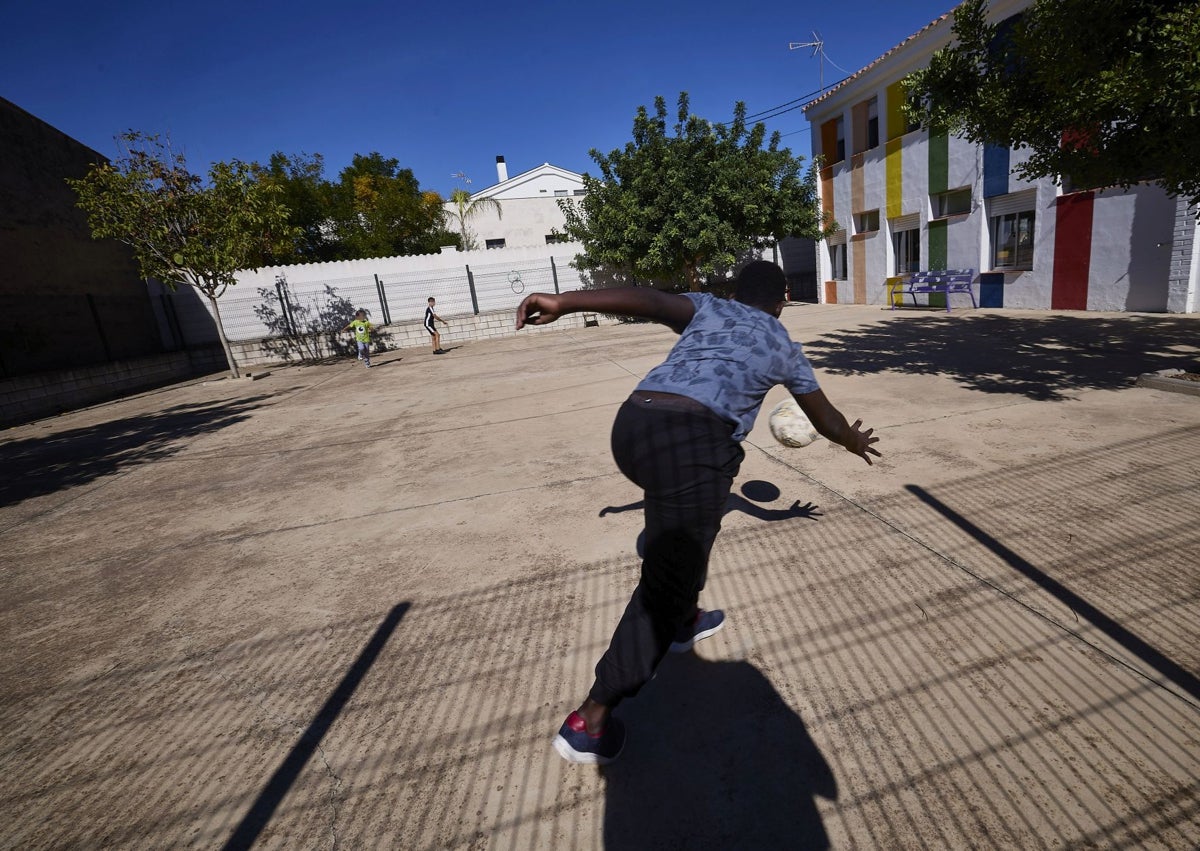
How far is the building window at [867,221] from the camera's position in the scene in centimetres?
1847

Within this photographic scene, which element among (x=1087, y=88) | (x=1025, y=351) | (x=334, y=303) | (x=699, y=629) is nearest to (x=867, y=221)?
(x=1025, y=351)

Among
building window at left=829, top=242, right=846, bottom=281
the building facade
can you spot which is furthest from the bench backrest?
building window at left=829, top=242, right=846, bottom=281

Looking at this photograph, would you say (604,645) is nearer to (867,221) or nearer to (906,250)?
(906,250)

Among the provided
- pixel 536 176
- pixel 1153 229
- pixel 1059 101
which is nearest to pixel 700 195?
pixel 1153 229

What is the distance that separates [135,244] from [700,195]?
49.6 feet

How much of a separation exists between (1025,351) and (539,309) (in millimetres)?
9088

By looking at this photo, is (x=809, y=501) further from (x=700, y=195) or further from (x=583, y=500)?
(x=700, y=195)

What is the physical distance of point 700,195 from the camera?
18.0 m

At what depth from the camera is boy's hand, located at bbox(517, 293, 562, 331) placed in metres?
2.09

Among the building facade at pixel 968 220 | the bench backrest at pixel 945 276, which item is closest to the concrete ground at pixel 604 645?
the building facade at pixel 968 220

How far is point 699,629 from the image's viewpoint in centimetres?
256

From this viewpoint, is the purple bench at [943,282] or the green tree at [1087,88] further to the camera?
the purple bench at [943,282]

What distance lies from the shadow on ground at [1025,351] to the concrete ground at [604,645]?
1059 millimetres

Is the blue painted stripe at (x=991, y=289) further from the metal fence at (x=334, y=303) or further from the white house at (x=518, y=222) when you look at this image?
the white house at (x=518, y=222)
